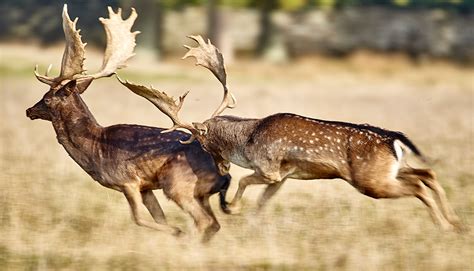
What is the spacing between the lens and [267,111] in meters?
17.9

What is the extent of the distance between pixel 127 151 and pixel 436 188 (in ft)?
7.23

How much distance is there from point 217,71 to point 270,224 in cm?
134

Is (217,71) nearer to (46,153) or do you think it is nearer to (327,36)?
(46,153)

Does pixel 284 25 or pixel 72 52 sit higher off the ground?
pixel 72 52

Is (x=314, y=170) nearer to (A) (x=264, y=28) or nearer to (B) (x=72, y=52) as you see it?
(B) (x=72, y=52)

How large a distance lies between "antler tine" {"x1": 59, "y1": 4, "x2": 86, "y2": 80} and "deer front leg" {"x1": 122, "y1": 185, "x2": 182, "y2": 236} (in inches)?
37.4

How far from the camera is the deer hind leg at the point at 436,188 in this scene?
26.8ft

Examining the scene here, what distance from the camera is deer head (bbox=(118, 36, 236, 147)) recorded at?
331 inches

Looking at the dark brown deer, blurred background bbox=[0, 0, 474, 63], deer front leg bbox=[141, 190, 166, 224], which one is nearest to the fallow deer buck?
the dark brown deer

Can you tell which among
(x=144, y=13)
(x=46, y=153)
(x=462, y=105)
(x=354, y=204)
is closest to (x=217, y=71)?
(x=354, y=204)

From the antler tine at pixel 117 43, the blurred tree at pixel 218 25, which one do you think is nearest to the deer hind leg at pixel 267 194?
the antler tine at pixel 117 43

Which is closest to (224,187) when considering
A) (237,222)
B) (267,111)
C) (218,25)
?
(237,222)

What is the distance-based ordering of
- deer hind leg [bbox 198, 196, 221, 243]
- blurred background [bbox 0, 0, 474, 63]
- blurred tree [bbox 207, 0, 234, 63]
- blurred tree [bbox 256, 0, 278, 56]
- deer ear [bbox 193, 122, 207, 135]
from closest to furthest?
1. deer hind leg [bbox 198, 196, 221, 243]
2. deer ear [bbox 193, 122, 207, 135]
3. blurred tree [bbox 207, 0, 234, 63]
4. blurred background [bbox 0, 0, 474, 63]
5. blurred tree [bbox 256, 0, 278, 56]

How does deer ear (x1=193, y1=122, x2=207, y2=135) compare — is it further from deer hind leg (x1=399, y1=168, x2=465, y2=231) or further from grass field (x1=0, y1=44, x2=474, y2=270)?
deer hind leg (x1=399, y1=168, x2=465, y2=231)
